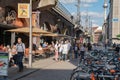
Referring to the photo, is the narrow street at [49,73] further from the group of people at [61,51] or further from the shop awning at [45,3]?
the shop awning at [45,3]

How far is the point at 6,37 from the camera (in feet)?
114

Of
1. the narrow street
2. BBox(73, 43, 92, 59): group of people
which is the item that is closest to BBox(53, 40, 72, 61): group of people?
BBox(73, 43, 92, 59): group of people

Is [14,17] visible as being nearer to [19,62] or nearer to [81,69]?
[19,62]

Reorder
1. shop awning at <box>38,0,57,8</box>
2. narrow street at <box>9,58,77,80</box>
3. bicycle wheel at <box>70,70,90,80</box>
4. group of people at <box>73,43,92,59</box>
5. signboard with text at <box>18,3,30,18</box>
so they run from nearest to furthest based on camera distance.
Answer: bicycle wheel at <box>70,70,90,80</box>, narrow street at <box>9,58,77,80</box>, signboard with text at <box>18,3,30,18</box>, group of people at <box>73,43,92,59</box>, shop awning at <box>38,0,57,8</box>

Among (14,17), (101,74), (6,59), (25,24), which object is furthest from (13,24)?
(101,74)

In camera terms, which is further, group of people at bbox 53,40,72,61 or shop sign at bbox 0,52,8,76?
group of people at bbox 53,40,72,61

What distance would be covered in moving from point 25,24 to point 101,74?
2516 cm

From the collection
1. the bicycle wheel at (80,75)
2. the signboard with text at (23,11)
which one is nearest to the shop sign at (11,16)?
the signboard with text at (23,11)

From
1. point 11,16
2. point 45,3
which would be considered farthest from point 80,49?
point 45,3

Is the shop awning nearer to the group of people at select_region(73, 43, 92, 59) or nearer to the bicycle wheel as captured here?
the group of people at select_region(73, 43, 92, 59)

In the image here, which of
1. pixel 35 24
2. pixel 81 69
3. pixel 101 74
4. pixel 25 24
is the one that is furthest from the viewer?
pixel 35 24

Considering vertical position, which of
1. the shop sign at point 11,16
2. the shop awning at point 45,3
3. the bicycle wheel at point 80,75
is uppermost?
the shop awning at point 45,3

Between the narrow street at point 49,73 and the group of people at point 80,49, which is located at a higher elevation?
the group of people at point 80,49

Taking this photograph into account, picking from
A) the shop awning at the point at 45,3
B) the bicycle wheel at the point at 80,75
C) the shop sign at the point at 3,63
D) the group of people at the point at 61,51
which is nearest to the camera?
the bicycle wheel at the point at 80,75
